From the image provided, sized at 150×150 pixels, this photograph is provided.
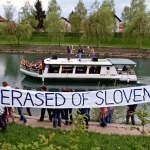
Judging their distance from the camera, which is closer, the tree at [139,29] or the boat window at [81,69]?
the boat window at [81,69]

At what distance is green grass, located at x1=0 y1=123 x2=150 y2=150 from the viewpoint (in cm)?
780

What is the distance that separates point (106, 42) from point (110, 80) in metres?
36.0

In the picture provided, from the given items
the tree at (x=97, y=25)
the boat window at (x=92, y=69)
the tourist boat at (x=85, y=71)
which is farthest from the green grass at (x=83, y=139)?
the tree at (x=97, y=25)

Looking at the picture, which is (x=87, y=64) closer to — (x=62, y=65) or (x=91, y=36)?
(x=62, y=65)

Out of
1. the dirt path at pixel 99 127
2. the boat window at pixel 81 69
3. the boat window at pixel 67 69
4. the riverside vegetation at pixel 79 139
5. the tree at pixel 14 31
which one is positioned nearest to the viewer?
the riverside vegetation at pixel 79 139

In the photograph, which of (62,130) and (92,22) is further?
(92,22)

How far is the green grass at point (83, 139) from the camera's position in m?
7.80

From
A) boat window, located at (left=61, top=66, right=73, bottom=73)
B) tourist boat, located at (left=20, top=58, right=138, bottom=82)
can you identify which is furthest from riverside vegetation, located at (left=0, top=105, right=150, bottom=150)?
boat window, located at (left=61, top=66, right=73, bottom=73)

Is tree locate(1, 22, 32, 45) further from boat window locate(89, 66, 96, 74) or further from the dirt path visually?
the dirt path

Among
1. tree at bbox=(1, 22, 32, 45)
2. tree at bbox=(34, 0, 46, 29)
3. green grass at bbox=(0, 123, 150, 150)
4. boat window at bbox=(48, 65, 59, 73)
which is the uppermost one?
tree at bbox=(34, 0, 46, 29)

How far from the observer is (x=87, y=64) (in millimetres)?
23625

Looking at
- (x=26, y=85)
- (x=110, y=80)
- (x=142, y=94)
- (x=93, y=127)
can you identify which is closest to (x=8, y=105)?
(x=93, y=127)

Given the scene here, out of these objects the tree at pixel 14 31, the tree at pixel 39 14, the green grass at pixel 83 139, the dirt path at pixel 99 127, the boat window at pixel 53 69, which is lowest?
the dirt path at pixel 99 127

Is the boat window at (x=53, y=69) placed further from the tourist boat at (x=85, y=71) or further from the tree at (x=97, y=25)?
the tree at (x=97, y=25)
